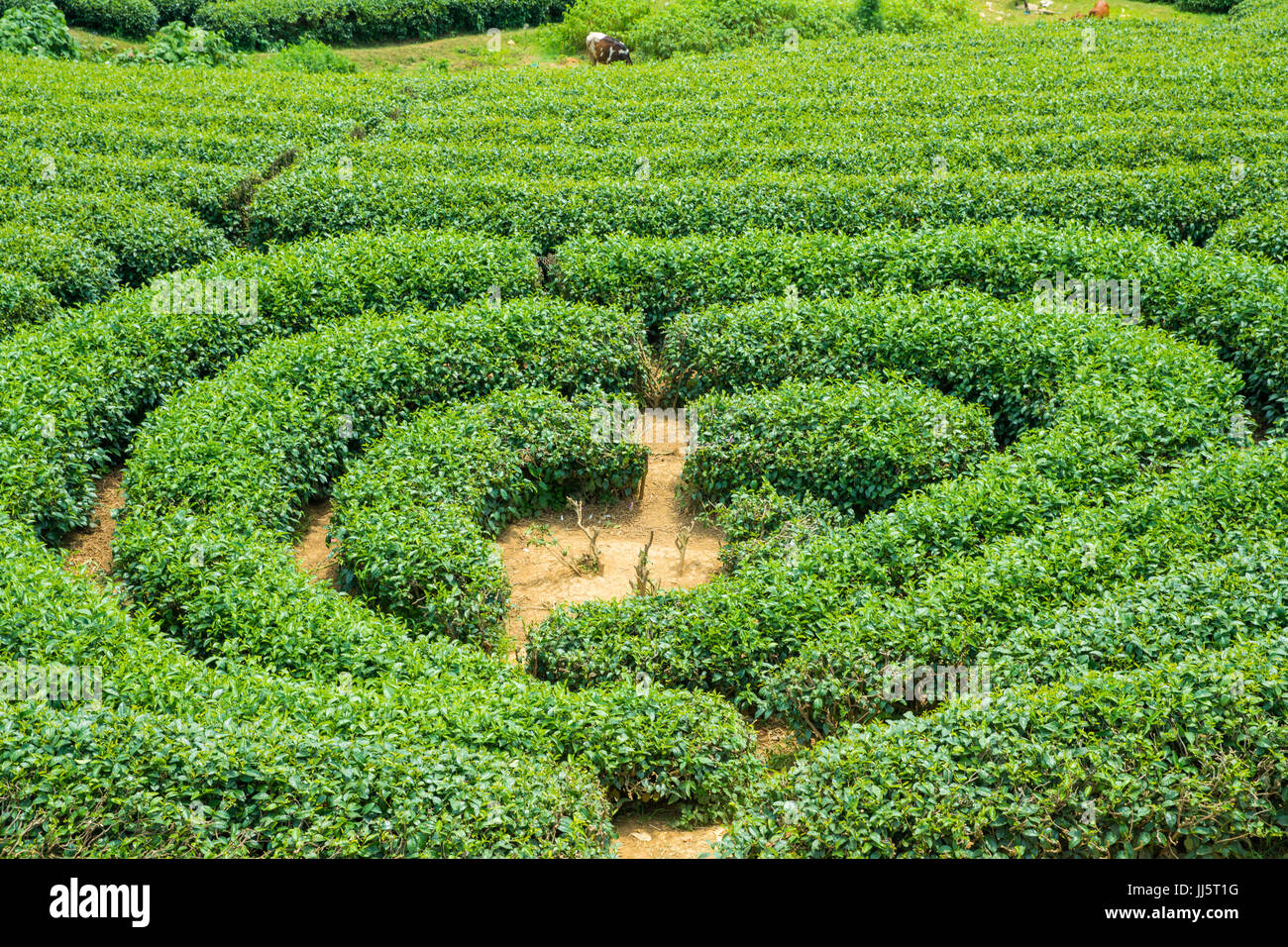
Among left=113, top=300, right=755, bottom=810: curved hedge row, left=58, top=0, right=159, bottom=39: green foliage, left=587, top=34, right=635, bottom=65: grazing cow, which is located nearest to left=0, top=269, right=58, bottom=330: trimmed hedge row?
left=113, top=300, right=755, bottom=810: curved hedge row

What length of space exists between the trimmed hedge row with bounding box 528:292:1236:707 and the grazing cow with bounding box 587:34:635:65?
1914cm

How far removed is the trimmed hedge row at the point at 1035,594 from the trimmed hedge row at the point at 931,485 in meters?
0.41

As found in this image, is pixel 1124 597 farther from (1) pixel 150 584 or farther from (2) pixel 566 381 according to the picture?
(1) pixel 150 584

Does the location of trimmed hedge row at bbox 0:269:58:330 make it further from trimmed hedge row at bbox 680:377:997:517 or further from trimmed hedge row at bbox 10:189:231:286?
trimmed hedge row at bbox 680:377:997:517

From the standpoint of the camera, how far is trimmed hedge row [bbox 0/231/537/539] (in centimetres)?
1398

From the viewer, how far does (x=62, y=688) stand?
32.0 feet

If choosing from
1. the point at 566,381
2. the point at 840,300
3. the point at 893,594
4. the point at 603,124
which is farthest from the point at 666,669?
the point at 603,124

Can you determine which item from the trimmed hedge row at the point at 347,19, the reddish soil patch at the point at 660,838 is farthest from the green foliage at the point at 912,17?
the reddish soil patch at the point at 660,838

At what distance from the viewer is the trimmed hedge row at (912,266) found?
16.8m

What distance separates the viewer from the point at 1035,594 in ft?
36.4

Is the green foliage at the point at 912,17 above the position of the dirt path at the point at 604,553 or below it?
above

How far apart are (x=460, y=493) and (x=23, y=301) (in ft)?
26.7

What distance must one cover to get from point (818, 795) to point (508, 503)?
6776 millimetres

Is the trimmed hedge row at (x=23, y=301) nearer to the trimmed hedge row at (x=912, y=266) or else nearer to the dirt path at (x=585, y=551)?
the dirt path at (x=585, y=551)
